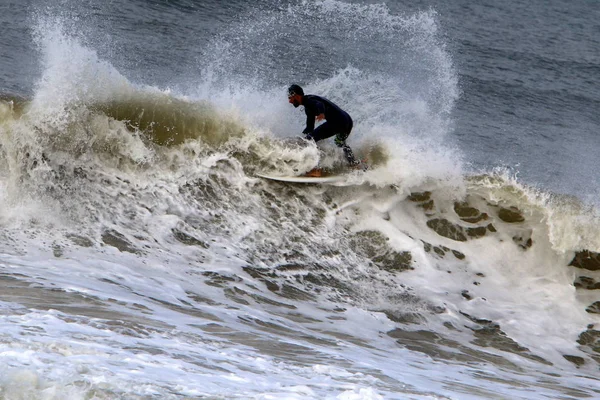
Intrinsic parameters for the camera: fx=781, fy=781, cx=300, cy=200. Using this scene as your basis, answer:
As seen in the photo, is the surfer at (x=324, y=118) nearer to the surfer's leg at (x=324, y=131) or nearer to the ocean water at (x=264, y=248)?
the surfer's leg at (x=324, y=131)

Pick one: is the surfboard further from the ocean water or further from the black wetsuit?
the black wetsuit

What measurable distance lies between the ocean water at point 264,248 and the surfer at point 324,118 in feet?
0.93

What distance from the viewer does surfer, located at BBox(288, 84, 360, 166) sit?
31.1 feet

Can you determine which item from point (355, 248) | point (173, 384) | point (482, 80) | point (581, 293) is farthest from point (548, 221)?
point (482, 80)

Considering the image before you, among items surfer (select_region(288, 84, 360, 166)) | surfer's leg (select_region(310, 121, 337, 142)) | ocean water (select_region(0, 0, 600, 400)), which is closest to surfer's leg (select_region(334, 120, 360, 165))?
Answer: surfer (select_region(288, 84, 360, 166))

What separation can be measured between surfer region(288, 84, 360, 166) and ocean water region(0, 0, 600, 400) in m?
0.28

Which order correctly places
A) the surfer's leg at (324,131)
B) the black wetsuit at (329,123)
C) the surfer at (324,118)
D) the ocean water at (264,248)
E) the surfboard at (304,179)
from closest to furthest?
the ocean water at (264,248) → the surfer at (324,118) → the black wetsuit at (329,123) → the surfer's leg at (324,131) → the surfboard at (304,179)

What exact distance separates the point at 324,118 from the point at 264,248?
1.86 meters

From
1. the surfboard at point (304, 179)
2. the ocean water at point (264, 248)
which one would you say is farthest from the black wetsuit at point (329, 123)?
the surfboard at point (304, 179)

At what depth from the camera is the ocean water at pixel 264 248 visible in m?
5.71

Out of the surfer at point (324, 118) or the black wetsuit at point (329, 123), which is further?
the black wetsuit at point (329, 123)

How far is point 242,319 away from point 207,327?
0.73 m

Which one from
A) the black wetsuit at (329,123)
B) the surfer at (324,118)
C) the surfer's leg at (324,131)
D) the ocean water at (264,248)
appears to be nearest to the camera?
the ocean water at (264,248)

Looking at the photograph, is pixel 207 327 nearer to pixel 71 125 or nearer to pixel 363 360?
pixel 363 360
